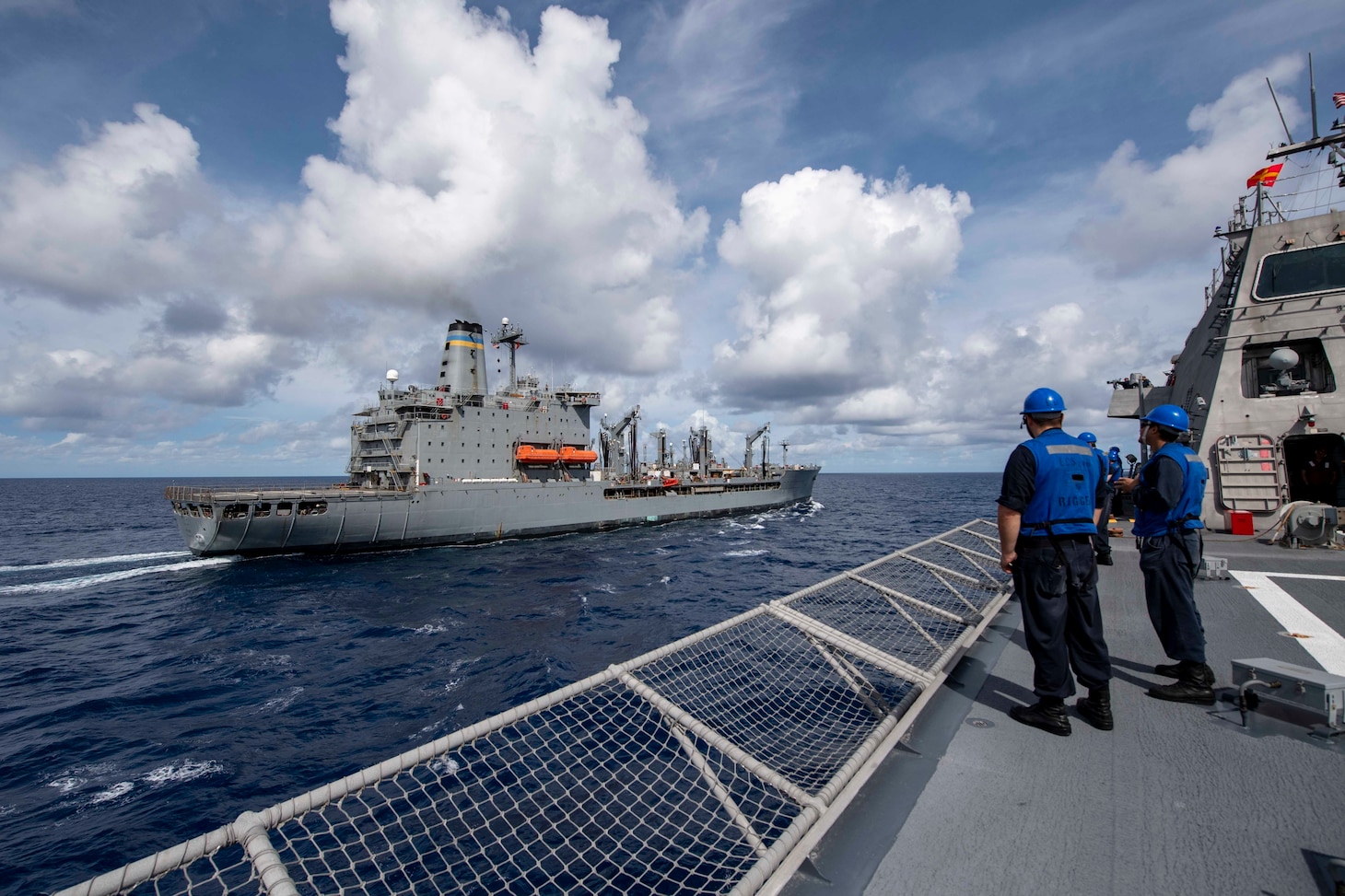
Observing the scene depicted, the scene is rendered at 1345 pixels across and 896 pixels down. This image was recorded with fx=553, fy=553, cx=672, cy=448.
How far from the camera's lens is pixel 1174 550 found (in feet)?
13.7

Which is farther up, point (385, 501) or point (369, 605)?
point (385, 501)

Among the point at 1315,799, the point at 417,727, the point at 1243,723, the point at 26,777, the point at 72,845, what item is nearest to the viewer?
the point at 1315,799

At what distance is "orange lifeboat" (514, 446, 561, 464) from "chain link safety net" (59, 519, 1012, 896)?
85.1 ft

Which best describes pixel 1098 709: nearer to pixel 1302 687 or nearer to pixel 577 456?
pixel 1302 687

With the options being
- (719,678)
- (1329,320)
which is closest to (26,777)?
(719,678)

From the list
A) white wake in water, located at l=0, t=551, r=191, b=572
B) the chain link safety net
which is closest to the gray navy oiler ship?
white wake in water, located at l=0, t=551, r=191, b=572

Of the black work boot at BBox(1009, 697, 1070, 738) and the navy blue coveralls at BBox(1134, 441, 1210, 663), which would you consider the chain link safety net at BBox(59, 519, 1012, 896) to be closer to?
the black work boot at BBox(1009, 697, 1070, 738)

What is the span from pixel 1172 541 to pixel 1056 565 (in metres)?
1.53

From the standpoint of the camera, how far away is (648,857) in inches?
217

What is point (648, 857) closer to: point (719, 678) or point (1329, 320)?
point (719, 678)

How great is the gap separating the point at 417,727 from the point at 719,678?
4941mm

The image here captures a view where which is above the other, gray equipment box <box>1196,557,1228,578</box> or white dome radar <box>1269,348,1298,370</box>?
white dome radar <box>1269,348,1298,370</box>

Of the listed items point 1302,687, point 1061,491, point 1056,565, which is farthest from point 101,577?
point 1302,687

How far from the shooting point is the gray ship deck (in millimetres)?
2232
